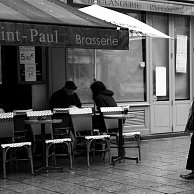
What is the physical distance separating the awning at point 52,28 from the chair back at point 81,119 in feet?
4.80

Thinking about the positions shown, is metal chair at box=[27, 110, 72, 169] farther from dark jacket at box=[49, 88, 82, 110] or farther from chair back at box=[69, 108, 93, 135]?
dark jacket at box=[49, 88, 82, 110]

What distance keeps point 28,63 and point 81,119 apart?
7.48ft

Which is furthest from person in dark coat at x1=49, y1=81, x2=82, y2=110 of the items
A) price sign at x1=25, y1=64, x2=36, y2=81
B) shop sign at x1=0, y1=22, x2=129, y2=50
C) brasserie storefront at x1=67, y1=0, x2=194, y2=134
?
brasserie storefront at x1=67, y1=0, x2=194, y2=134

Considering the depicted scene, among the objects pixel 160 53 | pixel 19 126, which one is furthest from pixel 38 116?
pixel 160 53

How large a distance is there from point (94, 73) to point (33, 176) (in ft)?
14.7

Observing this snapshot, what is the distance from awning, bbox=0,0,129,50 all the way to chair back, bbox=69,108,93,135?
4.80ft

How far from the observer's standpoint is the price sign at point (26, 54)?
11.5 m

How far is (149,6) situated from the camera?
13219 mm

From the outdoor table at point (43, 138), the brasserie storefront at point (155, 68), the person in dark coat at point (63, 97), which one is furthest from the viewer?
the brasserie storefront at point (155, 68)

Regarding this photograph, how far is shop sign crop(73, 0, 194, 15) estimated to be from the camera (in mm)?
12508

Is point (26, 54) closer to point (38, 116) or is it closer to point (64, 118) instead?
point (64, 118)

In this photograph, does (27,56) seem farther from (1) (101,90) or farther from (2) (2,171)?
(2) (2,171)

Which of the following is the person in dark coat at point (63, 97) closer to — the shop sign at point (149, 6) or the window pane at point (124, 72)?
the window pane at point (124, 72)

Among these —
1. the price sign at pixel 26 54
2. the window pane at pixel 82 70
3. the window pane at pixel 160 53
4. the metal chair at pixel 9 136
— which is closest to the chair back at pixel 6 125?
the metal chair at pixel 9 136
